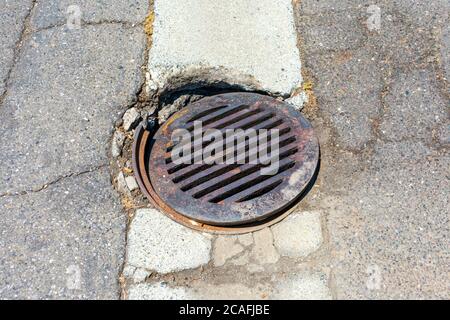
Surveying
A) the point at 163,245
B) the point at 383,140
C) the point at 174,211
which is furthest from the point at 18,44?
the point at 383,140

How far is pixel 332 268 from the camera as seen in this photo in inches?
82.7

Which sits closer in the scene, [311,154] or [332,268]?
[332,268]

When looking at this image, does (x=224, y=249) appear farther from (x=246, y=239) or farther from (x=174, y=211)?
(x=174, y=211)

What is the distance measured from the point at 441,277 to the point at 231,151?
3.42ft

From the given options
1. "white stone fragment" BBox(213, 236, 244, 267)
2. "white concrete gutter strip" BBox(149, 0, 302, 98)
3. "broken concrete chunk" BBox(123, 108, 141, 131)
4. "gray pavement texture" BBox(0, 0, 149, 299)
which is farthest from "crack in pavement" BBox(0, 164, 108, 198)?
"white stone fragment" BBox(213, 236, 244, 267)

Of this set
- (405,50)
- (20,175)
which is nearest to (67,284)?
(20,175)

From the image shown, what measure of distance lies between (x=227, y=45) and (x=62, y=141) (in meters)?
0.98

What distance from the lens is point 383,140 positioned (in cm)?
249

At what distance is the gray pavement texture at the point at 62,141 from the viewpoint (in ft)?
7.08

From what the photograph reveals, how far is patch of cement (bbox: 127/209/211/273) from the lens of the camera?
2172 millimetres

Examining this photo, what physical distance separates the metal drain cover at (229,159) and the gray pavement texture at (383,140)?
0.13m
